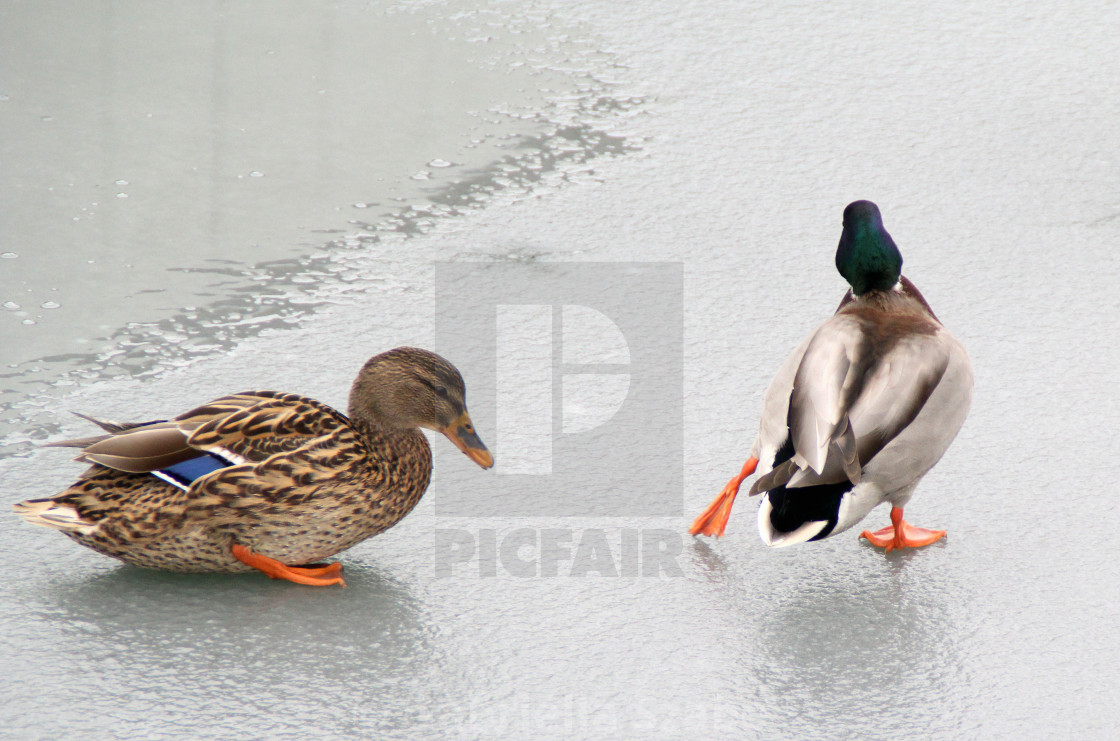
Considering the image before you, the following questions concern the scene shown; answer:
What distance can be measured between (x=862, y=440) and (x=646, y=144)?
2.37 meters

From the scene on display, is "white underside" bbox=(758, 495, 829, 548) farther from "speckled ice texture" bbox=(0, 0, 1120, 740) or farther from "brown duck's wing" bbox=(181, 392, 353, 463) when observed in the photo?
"brown duck's wing" bbox=(181, 392, 353, 463)

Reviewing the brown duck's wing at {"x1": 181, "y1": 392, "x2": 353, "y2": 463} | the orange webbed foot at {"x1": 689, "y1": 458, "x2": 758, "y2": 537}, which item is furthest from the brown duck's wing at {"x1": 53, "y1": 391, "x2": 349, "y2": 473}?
the orange webbed foot at {"x1": 689, "y1": 458, "x2": 758, "y2": 537}

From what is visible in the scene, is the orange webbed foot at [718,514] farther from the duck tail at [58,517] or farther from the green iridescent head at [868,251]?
the duck tail at [58,517]

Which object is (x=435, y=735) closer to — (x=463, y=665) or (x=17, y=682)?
(x=463, y=665)

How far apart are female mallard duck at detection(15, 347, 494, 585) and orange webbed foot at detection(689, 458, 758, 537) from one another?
0.65 m

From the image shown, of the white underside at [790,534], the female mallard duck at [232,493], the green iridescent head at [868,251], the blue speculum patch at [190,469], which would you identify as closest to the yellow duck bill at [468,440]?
the female mallard duck at [232,493]

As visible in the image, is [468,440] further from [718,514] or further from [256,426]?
[718,514]

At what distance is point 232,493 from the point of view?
8.11 feet

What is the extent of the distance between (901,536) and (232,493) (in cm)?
138

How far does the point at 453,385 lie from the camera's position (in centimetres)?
263

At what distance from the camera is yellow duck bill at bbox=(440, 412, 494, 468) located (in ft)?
8.73

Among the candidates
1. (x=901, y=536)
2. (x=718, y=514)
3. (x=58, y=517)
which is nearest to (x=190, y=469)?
(x=58, y=517)

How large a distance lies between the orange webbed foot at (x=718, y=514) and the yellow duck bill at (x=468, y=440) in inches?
18.9

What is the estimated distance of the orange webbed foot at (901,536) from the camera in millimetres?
2703
